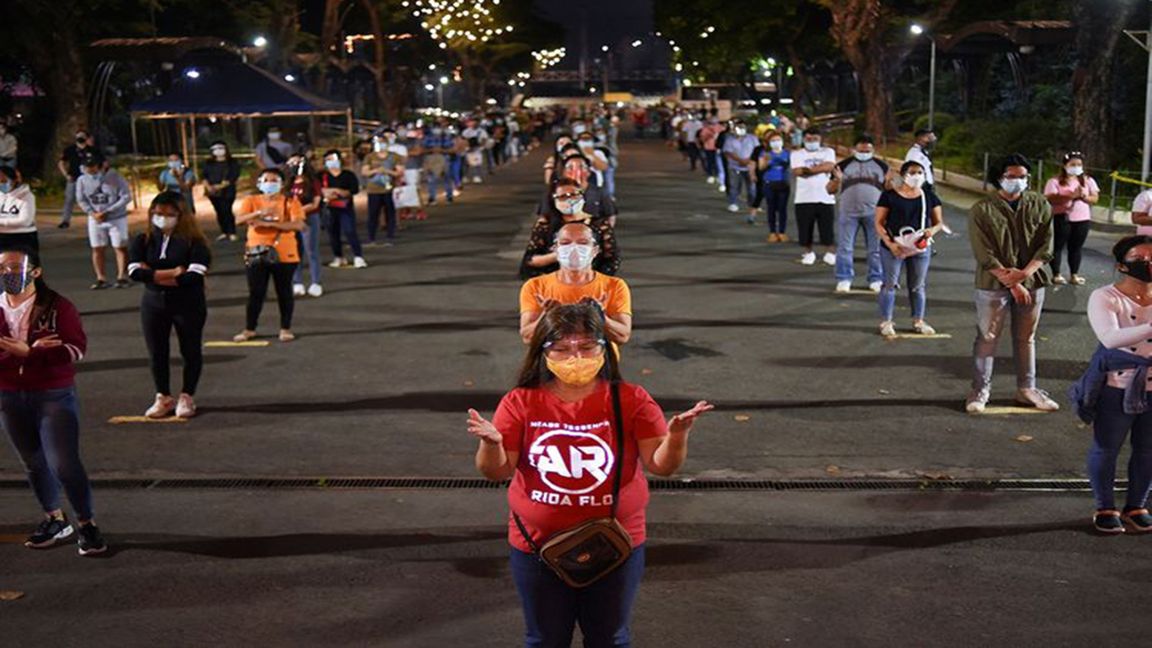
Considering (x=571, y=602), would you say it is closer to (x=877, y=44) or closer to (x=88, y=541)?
(x=88, y=541)

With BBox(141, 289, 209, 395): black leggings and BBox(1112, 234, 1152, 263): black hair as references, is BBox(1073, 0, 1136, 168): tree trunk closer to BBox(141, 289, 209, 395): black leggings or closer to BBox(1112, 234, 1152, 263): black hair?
BBox(1112, 234, 1152, 263): black hair

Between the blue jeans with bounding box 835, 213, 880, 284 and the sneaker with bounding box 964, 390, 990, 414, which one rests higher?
the blue jeans with bounding box 835, 213, 880, 284

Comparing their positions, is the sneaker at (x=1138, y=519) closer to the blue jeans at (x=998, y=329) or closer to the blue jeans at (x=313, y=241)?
the blue jeans at (x=998, y=329)

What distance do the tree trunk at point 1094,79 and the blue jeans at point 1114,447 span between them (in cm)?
2128

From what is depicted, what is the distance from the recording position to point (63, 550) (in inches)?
273

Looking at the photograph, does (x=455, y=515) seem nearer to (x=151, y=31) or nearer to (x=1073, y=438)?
(x=1073, y=438)

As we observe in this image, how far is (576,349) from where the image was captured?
14.0 ft

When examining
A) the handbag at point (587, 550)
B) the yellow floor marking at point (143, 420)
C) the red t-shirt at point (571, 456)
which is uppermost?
the red t-shirt at point (571, 456)

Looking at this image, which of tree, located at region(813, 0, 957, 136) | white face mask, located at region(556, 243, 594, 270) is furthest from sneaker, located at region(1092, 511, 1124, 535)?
tree, located at region(813, 0, 957, 136)

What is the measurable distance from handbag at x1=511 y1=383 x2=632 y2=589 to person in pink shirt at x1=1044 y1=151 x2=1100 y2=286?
39.4 ft

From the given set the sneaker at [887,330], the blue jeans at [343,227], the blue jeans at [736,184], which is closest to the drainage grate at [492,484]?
the sneaker at [887,330]

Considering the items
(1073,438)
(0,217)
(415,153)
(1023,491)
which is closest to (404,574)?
(1023,491)

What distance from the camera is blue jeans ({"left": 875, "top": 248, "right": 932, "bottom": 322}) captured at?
12.2 metres

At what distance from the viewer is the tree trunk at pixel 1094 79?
26.0 m
